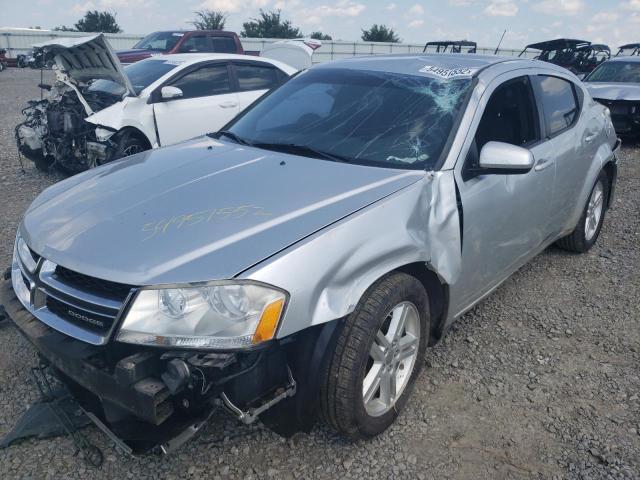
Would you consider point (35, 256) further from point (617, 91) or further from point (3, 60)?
point (3, 60)

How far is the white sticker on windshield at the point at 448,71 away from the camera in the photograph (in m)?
3.03

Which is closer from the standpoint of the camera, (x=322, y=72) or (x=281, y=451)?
(x=281, y=451)

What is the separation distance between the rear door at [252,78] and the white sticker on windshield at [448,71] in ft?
14.5

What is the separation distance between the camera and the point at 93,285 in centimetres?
195

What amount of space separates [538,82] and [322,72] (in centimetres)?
142

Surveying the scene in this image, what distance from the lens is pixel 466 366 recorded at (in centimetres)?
301

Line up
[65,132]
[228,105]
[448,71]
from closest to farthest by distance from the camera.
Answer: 1. [448,71]
2. [65,132]
3. [228,105]

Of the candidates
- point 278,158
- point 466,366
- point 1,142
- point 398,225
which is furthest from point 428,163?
point 1,142

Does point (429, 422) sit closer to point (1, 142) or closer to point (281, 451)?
point (281, 451)

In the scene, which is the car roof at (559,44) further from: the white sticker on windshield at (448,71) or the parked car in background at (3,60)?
the parked car in background at (3,60)

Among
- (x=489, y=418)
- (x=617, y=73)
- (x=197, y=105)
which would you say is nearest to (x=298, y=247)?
(x=489, y=418)

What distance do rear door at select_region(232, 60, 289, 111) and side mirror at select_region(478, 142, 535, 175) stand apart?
508cm

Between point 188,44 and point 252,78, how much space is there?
7.50 metres

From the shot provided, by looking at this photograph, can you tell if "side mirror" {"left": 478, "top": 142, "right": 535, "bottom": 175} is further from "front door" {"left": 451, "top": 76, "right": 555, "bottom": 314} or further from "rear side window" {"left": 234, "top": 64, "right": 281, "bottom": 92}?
"rear side window" {"left": 234, "top": 64, "right": 281, "bottom": 92}
